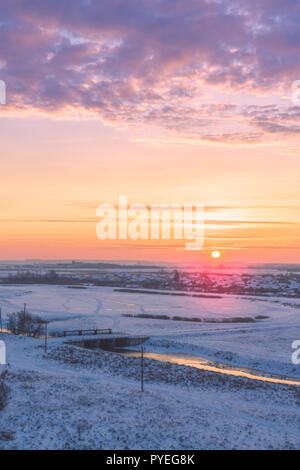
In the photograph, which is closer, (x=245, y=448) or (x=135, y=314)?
(x=245, y=448)

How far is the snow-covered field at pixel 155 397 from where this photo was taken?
19938 millimetres

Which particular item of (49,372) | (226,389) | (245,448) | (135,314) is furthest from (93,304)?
(245,448)

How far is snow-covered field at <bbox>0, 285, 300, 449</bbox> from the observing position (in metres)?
19.9

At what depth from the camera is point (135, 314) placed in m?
66.8

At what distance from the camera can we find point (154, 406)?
80.6ft

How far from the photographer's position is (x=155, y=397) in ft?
87.0

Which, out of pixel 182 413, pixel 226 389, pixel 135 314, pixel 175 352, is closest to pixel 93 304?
pixel 135 314

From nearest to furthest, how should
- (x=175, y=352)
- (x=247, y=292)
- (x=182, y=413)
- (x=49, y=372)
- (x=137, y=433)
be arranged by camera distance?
(x=137, y=433) < (x=182, y=413) < (x=49, y=372) < (x=175, y=352) < (x=247, y=292)

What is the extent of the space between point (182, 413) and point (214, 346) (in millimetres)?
21490

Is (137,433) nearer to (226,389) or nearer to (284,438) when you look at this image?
Answer: (284,438)

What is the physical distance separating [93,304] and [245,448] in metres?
63.0
